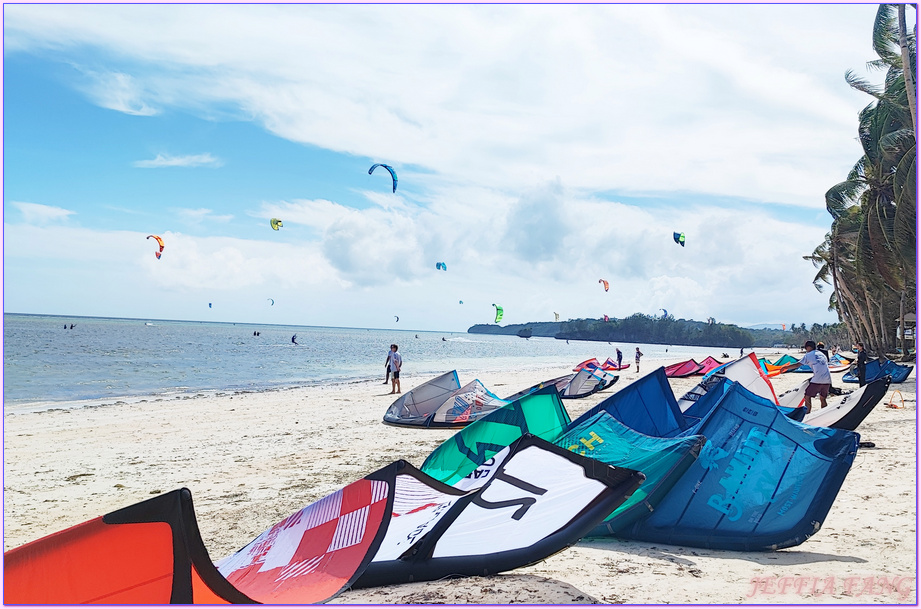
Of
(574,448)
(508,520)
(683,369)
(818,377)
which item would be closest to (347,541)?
(508,520)

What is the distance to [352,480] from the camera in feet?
22.7

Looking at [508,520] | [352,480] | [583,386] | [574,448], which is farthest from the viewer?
[583,386]

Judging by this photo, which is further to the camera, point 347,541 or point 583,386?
point 583,386

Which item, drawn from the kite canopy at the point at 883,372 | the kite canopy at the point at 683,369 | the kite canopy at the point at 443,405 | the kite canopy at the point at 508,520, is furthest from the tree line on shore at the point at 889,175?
the kite canopy at the point at 508,520

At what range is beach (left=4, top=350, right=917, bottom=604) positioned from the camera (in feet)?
11.0

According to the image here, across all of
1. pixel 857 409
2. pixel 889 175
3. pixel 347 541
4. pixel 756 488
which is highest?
pixel 889 175

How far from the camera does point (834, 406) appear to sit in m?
8.38

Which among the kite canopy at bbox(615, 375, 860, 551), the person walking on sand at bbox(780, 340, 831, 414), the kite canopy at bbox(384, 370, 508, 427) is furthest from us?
the kite canopy at bbox(384, 370, 508, 427)

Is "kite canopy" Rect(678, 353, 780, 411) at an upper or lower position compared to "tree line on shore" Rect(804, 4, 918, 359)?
→ lower

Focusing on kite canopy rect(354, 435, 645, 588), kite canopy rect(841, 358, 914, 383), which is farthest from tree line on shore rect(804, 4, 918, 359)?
kite canopy rect(354, 435, 645, 588)

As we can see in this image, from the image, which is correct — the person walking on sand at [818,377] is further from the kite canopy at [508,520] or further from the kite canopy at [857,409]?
the kite canopy at [508,520]

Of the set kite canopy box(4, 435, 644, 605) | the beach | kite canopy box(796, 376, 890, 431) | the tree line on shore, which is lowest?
the beach

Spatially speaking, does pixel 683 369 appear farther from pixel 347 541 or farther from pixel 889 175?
pixel 347 541

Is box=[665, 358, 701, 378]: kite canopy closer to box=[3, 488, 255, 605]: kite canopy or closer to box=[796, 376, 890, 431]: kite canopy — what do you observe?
box=[796, 376, 890, 431]: kite canopy
